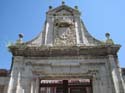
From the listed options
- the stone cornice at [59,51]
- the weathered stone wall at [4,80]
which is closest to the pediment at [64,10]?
the stone cornice at [59,51]

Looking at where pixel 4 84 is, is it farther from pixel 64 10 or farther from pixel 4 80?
pixel 64 10

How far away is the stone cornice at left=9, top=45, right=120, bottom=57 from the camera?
12.1 meters

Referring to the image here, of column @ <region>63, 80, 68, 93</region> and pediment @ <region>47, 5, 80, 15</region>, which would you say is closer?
column @ <region>63, 80, 68, 93</region>

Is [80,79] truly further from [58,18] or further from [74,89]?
[58,18]

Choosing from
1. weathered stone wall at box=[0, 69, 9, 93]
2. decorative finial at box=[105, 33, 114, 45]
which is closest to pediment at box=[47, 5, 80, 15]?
decorative finial at box=[105, 33, 114, 45]

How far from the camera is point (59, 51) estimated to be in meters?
12.1

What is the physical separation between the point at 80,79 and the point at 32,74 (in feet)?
7.98

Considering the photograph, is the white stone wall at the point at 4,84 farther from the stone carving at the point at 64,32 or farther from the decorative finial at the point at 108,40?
the decorative finial at the point at 108,40

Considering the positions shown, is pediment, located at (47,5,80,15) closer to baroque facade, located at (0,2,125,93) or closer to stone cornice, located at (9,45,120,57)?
baroque facade, located at (0,2,125,93)

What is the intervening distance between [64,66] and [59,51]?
0.87m

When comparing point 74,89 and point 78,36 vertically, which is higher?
point 78,36

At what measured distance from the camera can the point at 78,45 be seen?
1241cm

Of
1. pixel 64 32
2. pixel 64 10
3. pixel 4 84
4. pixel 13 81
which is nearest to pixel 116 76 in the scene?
pixel 64 32

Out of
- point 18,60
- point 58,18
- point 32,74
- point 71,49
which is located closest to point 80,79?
point 71,49
